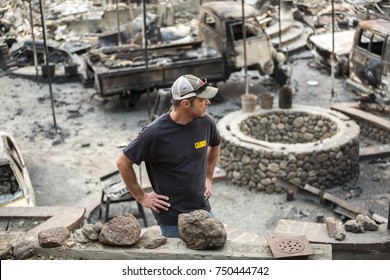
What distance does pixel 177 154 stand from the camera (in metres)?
4.78

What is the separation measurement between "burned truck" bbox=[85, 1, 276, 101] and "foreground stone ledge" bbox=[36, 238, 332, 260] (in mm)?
10143

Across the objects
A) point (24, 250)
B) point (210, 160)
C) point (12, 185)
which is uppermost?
point (210, 160)

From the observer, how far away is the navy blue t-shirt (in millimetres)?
4730

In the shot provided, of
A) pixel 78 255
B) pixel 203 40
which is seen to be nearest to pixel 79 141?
pixel 203 40

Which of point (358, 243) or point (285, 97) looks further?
point (285, 97)

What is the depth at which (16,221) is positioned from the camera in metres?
8.15

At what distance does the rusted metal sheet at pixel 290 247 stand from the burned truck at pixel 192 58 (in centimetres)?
1049

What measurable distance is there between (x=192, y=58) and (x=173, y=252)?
1115cm

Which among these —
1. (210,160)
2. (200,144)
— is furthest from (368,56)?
(200,144)

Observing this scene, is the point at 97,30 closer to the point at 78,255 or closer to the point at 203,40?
the point at 203,40

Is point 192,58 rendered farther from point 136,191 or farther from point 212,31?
point 136,191

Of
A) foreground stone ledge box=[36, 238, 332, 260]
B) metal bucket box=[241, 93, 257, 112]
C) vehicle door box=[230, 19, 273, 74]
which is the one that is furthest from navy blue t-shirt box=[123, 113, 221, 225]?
vehicle door box=[230, 19, 273, 74]

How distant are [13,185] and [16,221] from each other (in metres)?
1.10
